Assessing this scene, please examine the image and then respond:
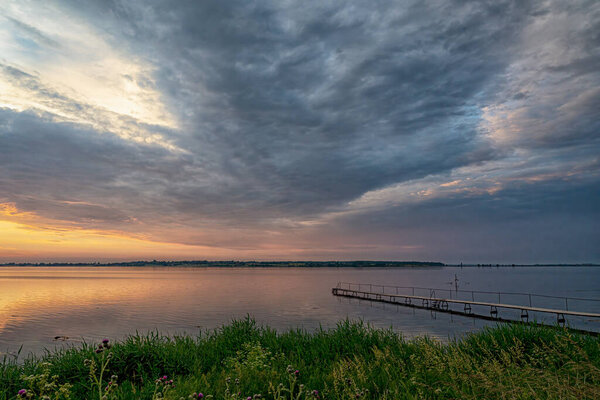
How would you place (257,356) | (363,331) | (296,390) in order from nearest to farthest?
(296,390) < (257,356) < (363,331)

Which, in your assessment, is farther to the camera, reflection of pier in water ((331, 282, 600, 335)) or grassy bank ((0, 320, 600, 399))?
reflection of pier in water ((331, 282, 600, 335))

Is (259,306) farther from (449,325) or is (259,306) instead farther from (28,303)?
(28,303)

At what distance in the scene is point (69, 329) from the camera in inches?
1897

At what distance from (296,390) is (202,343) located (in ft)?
30.0

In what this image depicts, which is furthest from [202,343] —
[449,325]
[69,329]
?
A: [449,325]

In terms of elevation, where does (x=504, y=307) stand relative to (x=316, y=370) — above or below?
below

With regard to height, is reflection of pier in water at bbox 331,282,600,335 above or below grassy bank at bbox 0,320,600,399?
below

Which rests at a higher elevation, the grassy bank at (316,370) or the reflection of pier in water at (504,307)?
the grassy bank at (316,370)

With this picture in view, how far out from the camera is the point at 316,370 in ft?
35.6

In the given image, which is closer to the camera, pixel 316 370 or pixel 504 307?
pixel 316 370

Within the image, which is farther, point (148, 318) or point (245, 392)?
point (148, 318)

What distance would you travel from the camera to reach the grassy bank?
6012 millimetres

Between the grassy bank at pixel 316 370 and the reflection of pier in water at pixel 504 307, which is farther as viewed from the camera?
the reflection of pier in water at pixel 504 307

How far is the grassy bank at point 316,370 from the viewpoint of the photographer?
6.01 meters
